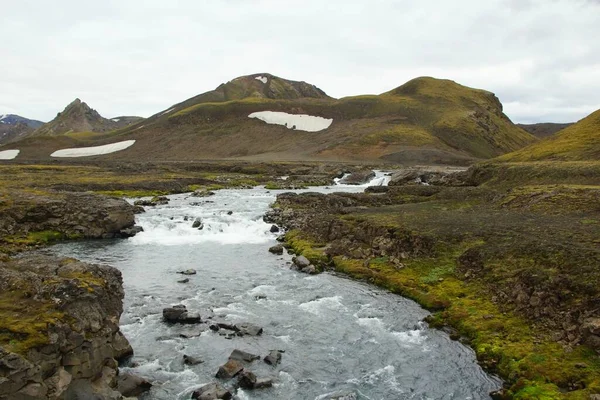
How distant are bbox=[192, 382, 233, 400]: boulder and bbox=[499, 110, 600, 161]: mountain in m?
66.1

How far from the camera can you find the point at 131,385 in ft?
57.7

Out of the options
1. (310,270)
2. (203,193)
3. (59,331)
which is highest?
(59,331)

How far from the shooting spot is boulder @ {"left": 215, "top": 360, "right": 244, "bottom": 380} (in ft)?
62.6

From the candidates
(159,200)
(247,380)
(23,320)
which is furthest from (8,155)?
(247,380)

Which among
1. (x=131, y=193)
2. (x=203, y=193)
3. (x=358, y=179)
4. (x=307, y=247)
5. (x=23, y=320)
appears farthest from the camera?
(x=358, y=179)

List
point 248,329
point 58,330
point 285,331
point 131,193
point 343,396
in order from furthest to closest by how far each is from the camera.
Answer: point 131,193 → point 285,331 → point 248,329 → point 343,396 → point 58,330

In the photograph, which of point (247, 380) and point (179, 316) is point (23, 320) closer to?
point (247, 380)

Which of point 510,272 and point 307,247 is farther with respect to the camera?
point 307,247

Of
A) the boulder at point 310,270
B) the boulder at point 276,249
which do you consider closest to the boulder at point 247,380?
the boulder at point 310,270

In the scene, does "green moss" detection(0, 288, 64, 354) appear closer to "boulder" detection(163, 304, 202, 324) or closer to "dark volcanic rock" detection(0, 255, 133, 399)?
"dark volcanic rock" detection(0, 255, 133, 399)

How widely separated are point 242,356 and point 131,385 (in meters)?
4.95

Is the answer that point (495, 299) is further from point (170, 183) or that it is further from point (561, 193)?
point (170, 183)

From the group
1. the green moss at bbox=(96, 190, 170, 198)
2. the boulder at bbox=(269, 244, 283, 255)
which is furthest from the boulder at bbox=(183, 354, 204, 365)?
the green moss at bbox=(96, 190, 170, 198)

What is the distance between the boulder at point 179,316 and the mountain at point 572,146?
63045 mm
